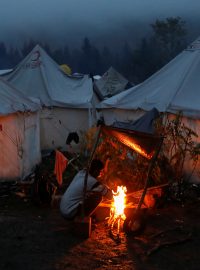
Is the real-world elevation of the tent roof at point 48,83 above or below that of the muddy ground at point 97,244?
above

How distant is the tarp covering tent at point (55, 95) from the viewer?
649 inches

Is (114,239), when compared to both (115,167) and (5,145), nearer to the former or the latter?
(115,167)

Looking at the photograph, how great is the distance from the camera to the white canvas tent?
11258 millimetres

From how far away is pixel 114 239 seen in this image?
7.26 meters

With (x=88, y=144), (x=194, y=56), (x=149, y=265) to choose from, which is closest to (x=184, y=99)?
(x=194, y=56)

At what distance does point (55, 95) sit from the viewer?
55.3 ft

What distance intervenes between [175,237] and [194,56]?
672cm

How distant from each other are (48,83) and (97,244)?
1110cm

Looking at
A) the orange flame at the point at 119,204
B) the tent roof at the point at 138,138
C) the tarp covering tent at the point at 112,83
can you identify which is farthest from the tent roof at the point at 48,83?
the tent roof at the point at 138,138

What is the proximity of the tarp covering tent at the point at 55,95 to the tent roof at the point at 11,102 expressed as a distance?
3159mm

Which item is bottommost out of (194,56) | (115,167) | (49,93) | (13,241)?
(13,241)

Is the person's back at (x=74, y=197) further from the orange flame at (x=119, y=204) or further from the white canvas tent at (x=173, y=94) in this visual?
the white canvas tent at (x=173, y=94)

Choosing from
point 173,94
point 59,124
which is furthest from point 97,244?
point 59,124

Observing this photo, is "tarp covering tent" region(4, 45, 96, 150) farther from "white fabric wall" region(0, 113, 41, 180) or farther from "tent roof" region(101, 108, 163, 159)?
"tent roof" region(101, 108, 163, 159)
